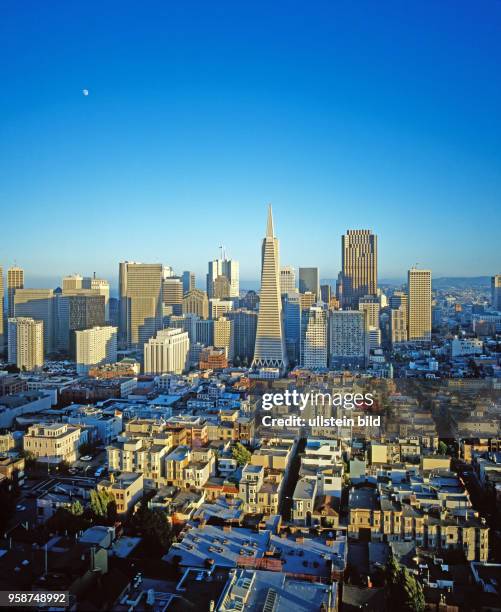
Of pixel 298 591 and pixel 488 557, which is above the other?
pixel 298 591

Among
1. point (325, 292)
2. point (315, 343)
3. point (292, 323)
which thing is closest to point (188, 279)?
point (325, 292)

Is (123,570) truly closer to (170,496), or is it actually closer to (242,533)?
(242,533)

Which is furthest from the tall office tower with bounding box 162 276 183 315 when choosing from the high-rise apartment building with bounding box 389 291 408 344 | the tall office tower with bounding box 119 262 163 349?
the high-rise apartment building with bounding box 389 291 408 344

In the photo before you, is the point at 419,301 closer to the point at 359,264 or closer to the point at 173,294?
the point at 359,264

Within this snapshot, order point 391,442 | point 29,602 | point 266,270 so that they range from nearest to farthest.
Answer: point 29,602 → point 391,442 → point 266,270

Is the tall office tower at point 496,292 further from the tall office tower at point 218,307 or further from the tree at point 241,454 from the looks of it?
the tree at point 241,454

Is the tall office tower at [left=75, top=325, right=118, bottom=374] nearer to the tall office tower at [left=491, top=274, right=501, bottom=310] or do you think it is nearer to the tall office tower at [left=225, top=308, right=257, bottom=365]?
the tall office tower at [left=225, top=308, right=257, bottom=365]

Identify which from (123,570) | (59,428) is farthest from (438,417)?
(123,570)
